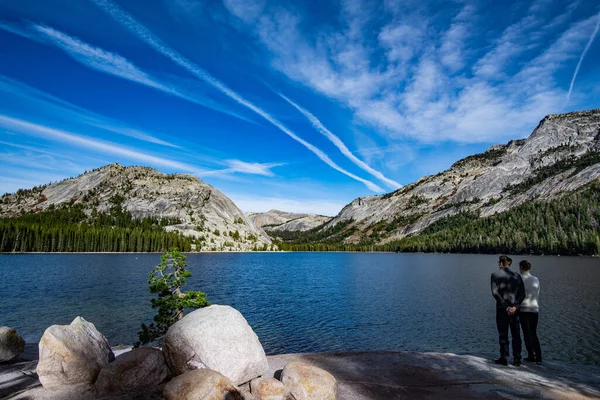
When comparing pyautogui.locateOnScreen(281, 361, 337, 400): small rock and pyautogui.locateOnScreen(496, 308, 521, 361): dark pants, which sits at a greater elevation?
pyautogui.locateOnScreen(496, 308, 521, 361): dark pants

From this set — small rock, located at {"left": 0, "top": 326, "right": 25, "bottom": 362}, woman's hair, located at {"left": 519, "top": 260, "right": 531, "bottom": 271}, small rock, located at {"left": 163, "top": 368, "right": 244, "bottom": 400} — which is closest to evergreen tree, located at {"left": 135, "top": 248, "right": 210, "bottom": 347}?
small rock, located at {"left": 0, "top": 326, "right": 25, "bottom": 362}

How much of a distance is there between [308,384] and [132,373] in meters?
7.12

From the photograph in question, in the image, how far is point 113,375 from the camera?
13.3m

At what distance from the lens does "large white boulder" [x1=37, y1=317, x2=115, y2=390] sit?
13711mm

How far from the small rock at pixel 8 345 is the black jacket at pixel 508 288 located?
26.3 meters

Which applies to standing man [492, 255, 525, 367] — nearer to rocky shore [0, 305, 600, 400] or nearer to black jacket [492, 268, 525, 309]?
black jacket [492, 268, 525, 309]

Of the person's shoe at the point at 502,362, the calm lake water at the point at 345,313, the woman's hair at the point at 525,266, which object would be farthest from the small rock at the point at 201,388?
the calm lake water at the point at 345,313

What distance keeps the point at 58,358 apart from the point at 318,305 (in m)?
38.2

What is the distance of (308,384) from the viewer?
12.9m

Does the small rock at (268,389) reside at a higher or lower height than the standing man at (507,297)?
lower

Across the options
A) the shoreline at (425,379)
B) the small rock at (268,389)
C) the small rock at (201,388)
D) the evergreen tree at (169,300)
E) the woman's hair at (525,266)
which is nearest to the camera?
the small rock at (201,388)

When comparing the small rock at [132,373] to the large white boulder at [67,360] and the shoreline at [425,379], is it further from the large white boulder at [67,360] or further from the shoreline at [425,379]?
the large white boulder at [67,360]

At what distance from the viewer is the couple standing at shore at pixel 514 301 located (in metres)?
15.5

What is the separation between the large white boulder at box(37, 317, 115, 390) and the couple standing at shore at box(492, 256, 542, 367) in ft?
59.7
